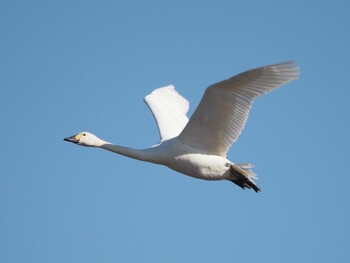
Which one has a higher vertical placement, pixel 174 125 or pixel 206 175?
pixel 174 125

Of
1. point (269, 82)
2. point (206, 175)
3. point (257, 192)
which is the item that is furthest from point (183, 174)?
point (269, 82)

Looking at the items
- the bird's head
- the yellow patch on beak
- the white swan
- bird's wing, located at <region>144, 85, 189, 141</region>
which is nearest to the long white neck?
the white swan

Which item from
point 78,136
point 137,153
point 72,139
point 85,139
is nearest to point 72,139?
point 72,139

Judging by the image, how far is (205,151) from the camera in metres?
16.1

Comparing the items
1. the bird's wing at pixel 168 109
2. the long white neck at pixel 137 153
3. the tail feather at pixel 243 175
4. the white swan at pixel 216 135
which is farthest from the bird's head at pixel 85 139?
the tail feather at pixel 243 175

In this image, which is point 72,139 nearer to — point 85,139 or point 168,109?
point 85,139

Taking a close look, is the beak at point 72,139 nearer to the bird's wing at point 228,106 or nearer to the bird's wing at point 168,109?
the bird's wing at point 168,109

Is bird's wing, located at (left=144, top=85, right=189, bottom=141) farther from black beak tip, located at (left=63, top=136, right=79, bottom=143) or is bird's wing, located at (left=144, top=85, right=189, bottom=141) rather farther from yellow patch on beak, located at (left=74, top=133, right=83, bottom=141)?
black beak tip, located at (left=63, top=136, right=79, bottom=143)

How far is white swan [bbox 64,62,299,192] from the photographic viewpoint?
14109mm

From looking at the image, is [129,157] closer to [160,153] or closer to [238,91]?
[160,153]

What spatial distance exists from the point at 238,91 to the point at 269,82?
68 centimetres

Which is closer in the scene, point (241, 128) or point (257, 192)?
point (241, 128)

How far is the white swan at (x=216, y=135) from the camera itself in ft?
46.3

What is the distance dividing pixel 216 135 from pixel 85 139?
3.09 m
